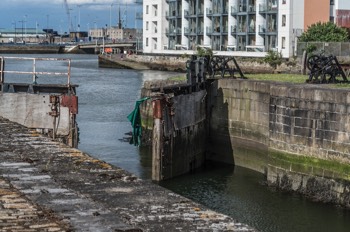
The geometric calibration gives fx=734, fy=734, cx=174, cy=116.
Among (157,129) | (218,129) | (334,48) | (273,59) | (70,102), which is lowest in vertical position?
(218,129)

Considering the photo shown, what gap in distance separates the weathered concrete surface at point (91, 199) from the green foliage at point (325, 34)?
67.0 m

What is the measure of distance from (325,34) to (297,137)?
56.3 metres

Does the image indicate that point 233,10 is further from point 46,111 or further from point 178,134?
point 178,134

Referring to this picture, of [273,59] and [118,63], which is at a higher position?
[273,59]

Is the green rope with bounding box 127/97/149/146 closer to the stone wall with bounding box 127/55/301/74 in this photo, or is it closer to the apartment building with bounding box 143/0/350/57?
the stone wall with bounding box 127/55/301/74

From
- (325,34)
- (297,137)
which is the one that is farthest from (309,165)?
(325,34)

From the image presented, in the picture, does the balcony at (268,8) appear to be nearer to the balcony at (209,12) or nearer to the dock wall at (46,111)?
the balcony at (209,12)

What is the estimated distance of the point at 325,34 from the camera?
7769cm

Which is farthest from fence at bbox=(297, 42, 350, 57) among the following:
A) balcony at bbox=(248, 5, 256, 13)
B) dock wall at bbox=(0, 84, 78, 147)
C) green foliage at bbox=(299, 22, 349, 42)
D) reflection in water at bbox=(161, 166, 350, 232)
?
dock wall at bbox=(0, 84, 78, 147)

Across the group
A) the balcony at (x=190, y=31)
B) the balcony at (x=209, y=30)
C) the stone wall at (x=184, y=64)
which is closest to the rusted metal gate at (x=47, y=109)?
the stone wall at (x=184, y=64)

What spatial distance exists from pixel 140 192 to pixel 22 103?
59.5 ft

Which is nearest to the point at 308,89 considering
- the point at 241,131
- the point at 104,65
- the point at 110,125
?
the point at 241,131

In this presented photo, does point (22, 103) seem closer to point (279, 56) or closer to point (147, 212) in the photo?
point (147, 212)

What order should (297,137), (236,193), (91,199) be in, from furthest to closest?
(236,193) → (297,137) → (91,199)
